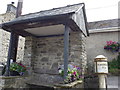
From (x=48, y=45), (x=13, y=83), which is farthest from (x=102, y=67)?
(x=13, y=83)

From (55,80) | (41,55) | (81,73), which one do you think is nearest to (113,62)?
(81,73)

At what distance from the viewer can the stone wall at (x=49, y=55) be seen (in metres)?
3.99

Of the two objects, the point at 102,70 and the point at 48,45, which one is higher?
the point at 48,45

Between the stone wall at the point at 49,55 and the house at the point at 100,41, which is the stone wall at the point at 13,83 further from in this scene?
the house at the point at 100,41

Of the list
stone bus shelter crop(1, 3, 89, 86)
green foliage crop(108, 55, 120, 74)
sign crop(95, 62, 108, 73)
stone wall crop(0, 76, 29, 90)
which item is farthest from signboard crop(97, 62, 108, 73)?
stone wall crop(0, 76, 29, 90)

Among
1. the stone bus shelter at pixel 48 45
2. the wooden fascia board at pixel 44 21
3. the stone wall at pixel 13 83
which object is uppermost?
the wooden fascia board at pixel 44 21

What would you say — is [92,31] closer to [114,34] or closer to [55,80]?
[114,34]

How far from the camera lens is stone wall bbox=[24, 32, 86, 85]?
13.1ft

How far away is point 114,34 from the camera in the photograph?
6062mm

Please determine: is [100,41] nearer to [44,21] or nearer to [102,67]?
[102,67]

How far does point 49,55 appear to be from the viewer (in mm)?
4500

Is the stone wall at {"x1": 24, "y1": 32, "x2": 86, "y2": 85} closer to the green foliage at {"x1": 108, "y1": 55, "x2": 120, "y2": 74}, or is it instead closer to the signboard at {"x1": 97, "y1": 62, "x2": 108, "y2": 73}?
the signboard at {"x1": 97, "y1": 62, "x2": 108, "y2": 73}

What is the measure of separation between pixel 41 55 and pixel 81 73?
6.46ft

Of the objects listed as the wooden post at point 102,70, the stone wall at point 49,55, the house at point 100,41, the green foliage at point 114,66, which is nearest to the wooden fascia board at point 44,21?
the stone wall at point 49,55
